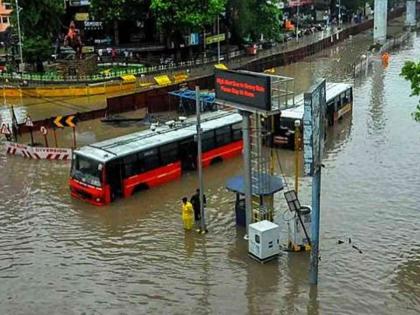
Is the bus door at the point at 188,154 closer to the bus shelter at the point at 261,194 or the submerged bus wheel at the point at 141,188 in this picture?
the submerged bus wheel at the point at 141,188

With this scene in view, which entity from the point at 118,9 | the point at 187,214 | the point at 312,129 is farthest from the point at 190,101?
the point at 312,129

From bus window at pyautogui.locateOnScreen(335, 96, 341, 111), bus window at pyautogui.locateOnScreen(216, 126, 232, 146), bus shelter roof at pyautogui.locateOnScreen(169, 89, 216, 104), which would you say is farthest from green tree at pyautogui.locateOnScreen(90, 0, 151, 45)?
bus window at pyautogui.locateOnScreen(216, 126, 232, 146)

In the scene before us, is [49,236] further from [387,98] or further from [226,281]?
[387,98]

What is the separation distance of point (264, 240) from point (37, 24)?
3831 cm

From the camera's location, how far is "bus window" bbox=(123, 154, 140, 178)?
23078 mm

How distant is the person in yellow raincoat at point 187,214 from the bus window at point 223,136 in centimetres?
775

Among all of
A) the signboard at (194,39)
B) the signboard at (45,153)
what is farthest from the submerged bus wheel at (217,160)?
the signboard at (194,39)

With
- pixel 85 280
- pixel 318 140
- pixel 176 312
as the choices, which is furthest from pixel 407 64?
pixel 85 280

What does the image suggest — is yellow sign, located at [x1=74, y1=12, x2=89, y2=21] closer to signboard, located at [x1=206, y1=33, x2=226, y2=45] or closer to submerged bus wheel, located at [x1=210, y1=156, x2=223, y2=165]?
signboard, located at [x1=206, y1=33, x2=226, y2=45]

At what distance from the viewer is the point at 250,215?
18.8m

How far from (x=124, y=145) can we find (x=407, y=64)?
10.4 m

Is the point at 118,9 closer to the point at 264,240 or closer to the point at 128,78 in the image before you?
the point at 128,78

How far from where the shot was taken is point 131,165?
2328 centimetres

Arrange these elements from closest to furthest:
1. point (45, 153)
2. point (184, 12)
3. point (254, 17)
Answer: point (45, 153), point (184, 12), point (254, 17)
